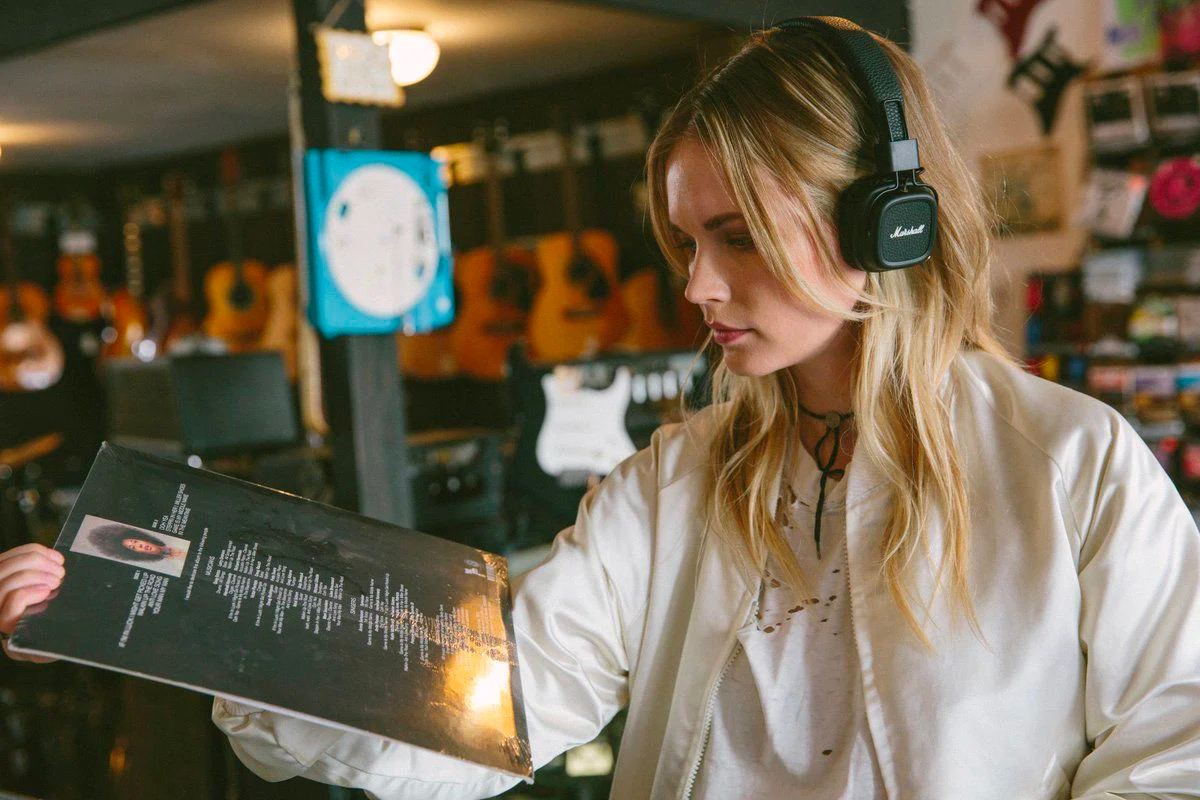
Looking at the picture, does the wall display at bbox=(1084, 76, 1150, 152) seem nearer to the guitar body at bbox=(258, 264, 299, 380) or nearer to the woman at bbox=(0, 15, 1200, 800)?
the woman at bbox=(0, 15, 1200, 800)

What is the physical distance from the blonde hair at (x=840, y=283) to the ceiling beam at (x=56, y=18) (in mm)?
2495

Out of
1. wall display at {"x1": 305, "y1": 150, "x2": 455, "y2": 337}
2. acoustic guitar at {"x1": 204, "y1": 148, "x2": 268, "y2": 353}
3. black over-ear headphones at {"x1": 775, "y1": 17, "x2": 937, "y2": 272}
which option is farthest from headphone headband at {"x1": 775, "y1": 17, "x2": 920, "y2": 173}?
acoustic guitar at {"x1": 204, "y1": 148, "x2": 268, "y2": 353}

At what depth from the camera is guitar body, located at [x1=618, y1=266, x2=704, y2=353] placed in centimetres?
532

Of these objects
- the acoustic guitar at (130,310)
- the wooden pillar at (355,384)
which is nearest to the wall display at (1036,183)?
the wooden pillar at (355,384)

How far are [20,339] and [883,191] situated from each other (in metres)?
7.77

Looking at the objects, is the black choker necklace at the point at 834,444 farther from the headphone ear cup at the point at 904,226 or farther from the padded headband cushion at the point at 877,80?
the padded headband cushion at the point at 877,80

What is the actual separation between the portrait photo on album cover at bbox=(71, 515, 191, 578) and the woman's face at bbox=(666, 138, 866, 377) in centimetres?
52

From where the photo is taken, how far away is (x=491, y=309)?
579cm

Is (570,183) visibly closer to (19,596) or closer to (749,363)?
(749,363)

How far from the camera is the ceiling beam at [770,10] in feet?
10.1

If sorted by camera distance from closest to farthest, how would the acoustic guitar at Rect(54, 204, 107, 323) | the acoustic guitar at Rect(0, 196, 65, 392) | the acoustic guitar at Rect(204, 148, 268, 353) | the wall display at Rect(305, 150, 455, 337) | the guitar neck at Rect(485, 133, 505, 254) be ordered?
1. the wall display at Rect(305, 150, 455, 337)
2. the guitar neck at Rect(485, 133, 505, 254)
3. the acoustic guitar at Rect(204, 148, 268, 353)
4. the acoustic guitar at Rect(0, 196, 65, 392)
5. the acoustic guitar at Rect(54, 204, 107, 323)

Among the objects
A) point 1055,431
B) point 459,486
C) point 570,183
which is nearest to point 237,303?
point 570,183

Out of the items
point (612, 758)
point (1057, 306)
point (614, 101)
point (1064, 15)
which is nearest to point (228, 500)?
point (612, 758)

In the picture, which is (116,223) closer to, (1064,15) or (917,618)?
(1064,15)
